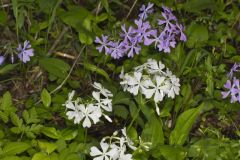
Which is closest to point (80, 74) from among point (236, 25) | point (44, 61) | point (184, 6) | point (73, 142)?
point (44, 61)

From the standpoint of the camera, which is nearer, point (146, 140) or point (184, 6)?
point (146, 140)

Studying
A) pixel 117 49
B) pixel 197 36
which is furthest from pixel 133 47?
pixel 197 36

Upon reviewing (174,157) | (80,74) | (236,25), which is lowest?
(174,157)

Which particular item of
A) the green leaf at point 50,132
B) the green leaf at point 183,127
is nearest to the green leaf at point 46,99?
the green leaf at point 50,132

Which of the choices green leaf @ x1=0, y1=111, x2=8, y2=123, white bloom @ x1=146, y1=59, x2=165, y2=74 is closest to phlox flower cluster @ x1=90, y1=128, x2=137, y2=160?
white bloom @ x1=146, y1=59, x2=165, y2=74

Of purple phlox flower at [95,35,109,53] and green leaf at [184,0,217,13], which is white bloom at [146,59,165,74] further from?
green leaf at [184,0,217,13]

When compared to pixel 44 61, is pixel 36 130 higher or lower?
lower

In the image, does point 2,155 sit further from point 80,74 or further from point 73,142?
point 80,74

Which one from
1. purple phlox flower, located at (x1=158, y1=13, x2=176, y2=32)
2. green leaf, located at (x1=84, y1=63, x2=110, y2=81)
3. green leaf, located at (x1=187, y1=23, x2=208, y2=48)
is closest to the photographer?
purple phlox flower, located at (x1=158, y1=13, x2=176, y2=32)
